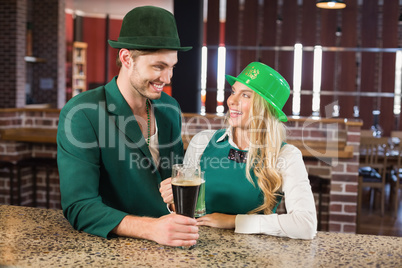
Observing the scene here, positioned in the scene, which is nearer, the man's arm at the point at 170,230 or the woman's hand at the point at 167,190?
the man's arm at the point at 170,230

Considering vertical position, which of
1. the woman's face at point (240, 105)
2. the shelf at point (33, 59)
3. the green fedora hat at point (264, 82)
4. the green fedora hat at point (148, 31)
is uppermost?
the shelf at point (33, 59)

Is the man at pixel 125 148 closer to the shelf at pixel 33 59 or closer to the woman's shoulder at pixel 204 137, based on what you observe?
the woman's shoulder at pixel 204 137

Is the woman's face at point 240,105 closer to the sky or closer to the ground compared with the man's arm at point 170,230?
closer to the sky

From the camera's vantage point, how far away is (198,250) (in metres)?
1.32

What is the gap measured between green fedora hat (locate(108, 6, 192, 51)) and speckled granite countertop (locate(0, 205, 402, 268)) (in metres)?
0.63

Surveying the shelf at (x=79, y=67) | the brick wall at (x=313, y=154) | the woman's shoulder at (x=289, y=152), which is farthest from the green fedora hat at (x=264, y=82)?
the shelf at (x=79, y=67)

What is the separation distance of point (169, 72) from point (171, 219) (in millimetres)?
533

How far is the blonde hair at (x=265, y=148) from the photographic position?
73.0 inches

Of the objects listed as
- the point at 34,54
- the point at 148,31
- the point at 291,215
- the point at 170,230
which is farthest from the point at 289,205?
the point at 34,54

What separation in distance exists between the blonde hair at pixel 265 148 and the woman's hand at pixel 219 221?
27cm

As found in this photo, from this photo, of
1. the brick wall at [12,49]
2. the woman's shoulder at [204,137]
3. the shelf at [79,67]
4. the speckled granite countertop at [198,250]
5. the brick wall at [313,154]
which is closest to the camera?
the speckled granite countertop at [198,250]

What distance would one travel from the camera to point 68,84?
417 inches

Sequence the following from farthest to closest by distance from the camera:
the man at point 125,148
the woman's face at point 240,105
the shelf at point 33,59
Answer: the shelf at point 33,59 < the woman's face at point 240,105 < the man at point 125,148

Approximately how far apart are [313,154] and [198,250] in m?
3.04
